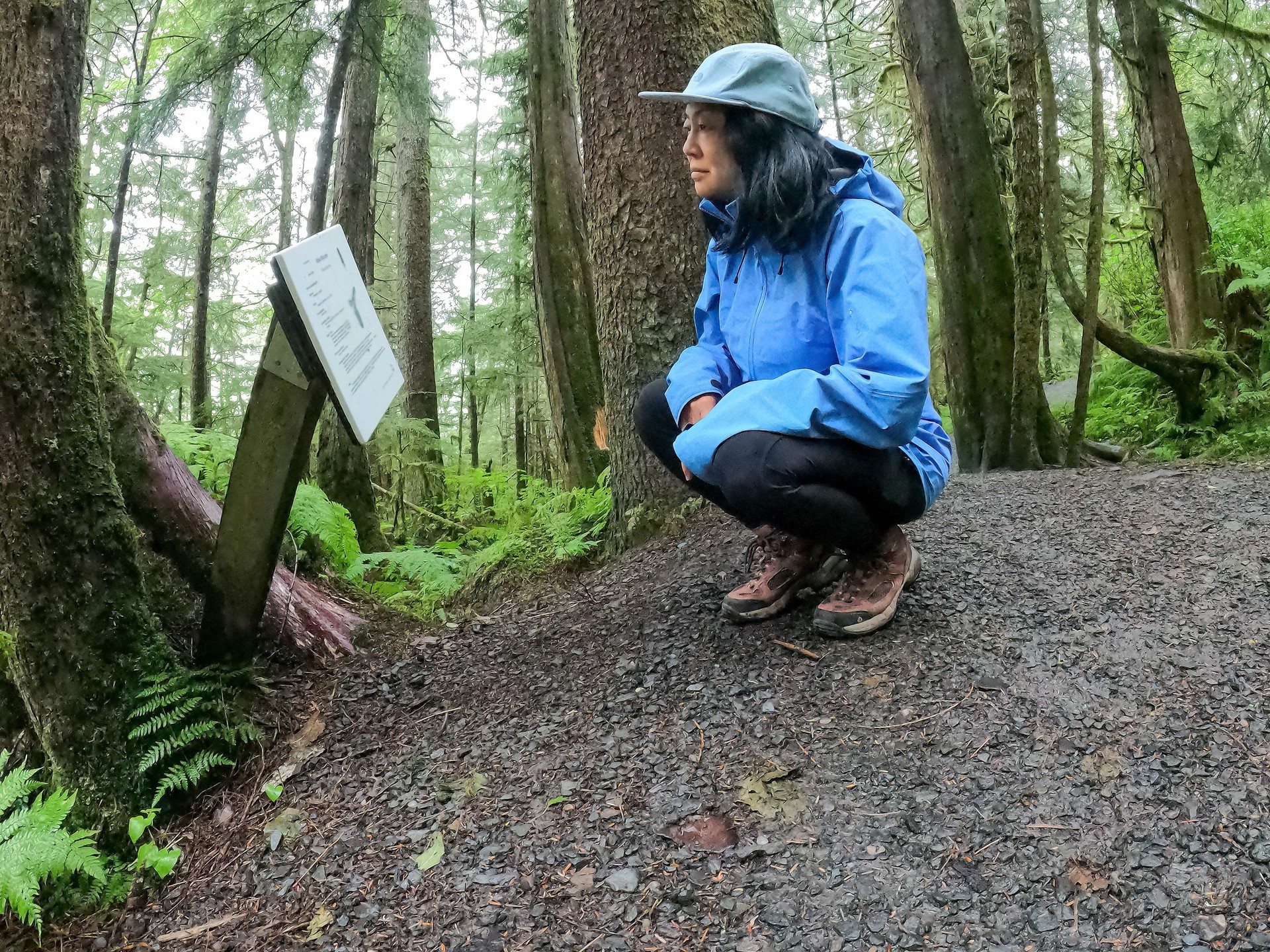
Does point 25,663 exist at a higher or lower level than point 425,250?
lower

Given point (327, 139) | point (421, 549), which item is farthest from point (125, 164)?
point (421, 549)

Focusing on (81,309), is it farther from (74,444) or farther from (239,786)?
(239,786)

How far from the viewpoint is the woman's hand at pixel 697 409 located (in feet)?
8.98

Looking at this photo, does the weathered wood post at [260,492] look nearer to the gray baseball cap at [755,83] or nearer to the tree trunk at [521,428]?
the gray baseball cap at [755,83]

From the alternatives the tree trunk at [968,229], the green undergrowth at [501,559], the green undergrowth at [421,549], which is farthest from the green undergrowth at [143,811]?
the tree trunk at [968,229]

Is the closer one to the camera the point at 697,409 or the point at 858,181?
the point at 858,181

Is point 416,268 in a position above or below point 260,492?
above

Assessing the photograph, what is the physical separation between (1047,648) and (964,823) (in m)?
0.85

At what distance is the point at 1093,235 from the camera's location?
521 cm

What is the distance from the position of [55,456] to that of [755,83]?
7.98 ft

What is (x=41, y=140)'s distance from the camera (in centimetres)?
232

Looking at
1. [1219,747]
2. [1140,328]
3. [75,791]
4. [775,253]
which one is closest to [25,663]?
[75,791]

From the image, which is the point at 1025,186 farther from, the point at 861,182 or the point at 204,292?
the point at 204,292

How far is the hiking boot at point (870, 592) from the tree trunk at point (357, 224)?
208 inches
